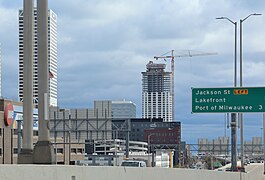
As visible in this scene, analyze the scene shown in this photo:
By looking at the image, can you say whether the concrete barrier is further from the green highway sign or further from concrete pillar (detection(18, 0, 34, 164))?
the green highway sign

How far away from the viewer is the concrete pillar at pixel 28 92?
2119 centimetres

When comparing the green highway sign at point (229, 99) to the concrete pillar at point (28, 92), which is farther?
the green highway sign at point (229, 99)

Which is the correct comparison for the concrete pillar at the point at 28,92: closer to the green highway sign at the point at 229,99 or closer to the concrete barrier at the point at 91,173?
the concrete barrier at the point at 91,173

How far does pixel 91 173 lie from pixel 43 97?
5754mm

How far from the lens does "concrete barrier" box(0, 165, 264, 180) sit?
11844 mm

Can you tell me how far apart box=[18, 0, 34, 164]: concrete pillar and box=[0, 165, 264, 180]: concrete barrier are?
425 cm

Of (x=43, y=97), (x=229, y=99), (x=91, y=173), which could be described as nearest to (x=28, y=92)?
(x=43, y=97)

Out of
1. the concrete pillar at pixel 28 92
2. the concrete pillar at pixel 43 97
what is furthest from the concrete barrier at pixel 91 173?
the concrete pillar at pixel 28 92

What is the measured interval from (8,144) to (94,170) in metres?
74.6

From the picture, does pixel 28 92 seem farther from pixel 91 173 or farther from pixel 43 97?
pixel 91 173

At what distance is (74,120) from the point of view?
6306 cm

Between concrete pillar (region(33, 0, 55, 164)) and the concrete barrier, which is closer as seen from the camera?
the concrete barrier

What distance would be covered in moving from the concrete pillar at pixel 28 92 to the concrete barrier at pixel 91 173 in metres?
4.25

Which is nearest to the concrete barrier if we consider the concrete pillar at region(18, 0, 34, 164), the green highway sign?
the concrete pillar at region(18, 0, 34, 164)
